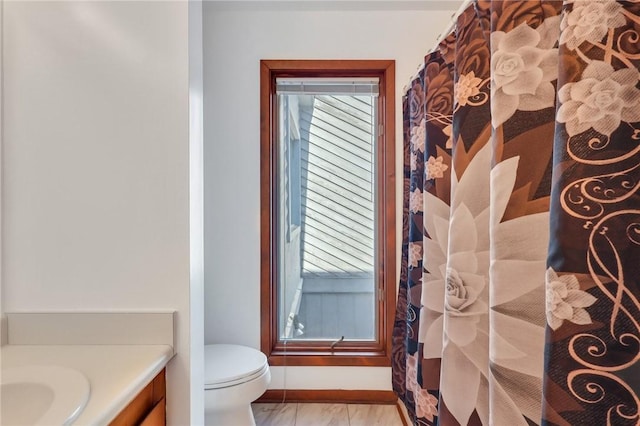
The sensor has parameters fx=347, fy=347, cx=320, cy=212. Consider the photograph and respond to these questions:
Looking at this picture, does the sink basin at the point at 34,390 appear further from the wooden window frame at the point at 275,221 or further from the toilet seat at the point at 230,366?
the wooden window frame at the point at 275,221

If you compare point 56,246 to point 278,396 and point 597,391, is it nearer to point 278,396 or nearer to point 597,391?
point 597,391

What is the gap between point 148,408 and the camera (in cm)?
95

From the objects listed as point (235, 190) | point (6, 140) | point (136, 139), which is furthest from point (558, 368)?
point (235, 190)

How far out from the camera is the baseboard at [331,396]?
2021 mm

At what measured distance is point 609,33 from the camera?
56cm

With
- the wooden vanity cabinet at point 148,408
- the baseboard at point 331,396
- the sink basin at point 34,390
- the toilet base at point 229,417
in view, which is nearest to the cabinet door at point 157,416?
the wooden vanity cabinet at point 148,408

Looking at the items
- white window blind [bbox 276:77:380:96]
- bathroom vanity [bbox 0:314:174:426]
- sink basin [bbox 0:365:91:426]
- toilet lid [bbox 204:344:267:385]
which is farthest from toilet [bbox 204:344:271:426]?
white window blind [bbox 276:77:380:96]

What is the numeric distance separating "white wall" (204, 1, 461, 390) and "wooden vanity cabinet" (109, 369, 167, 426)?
0.98 metres

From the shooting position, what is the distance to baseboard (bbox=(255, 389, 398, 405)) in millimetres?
2021

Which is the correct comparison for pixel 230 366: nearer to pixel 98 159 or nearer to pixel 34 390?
pixel 34 390

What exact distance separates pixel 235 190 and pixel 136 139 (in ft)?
3.21

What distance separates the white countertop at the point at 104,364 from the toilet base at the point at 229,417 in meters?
0.65

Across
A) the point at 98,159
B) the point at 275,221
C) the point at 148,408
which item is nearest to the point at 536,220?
the point at 148,408

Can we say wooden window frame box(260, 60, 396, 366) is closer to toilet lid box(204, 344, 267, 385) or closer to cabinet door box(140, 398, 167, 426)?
toilet lid box(204, 344, 267, 385)
